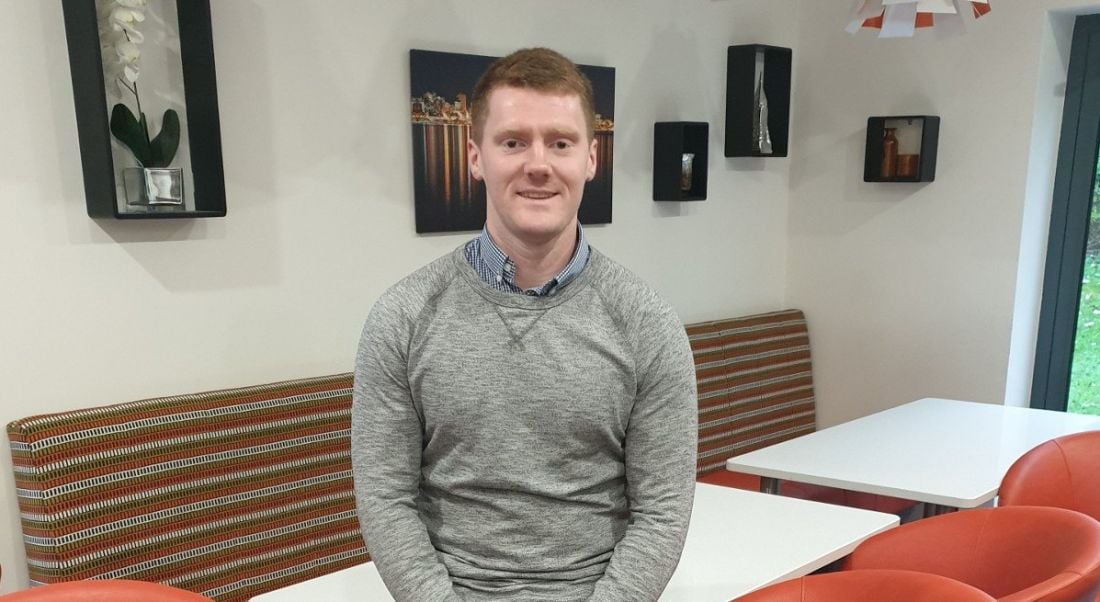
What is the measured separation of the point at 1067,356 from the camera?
346 centimetres

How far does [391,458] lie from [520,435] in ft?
0.65

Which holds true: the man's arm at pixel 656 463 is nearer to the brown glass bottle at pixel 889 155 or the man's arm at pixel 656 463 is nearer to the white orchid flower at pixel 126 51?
the white orchid flower at pixel 126 51

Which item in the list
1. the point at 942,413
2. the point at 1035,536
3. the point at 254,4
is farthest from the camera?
the point at 942,413

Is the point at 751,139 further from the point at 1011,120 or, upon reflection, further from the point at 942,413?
the point at 942,413

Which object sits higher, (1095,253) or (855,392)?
(1095,253)

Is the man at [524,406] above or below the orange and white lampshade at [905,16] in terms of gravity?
below

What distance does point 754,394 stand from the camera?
362cm

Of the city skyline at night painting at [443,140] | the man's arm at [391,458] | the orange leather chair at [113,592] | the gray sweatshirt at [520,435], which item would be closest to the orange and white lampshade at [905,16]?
the city skyline at night painting at [443,140]

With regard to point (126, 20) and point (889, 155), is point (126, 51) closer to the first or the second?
point (126, 20)

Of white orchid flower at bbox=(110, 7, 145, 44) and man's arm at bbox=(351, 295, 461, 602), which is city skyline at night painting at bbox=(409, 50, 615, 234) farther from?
man's arm at bbox=(351, 295, 461, 602)

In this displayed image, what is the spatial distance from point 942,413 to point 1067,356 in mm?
842

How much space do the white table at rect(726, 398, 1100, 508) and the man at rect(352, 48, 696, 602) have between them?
1.12m

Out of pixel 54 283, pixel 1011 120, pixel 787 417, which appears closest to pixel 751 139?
pixel 1011 120

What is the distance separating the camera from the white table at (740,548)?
65.1 inches
